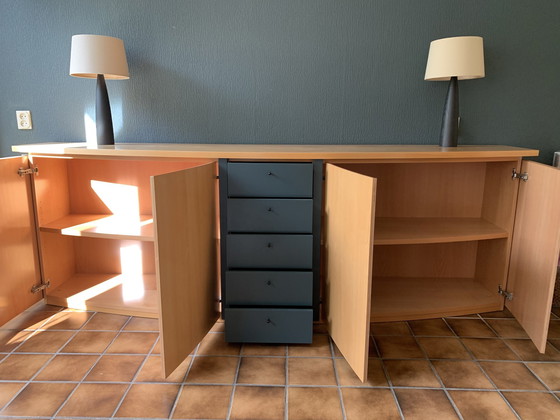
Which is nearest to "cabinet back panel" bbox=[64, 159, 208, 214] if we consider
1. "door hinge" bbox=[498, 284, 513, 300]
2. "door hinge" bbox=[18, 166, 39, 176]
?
"door hinge" bbox=[18, 166, 39, 176]

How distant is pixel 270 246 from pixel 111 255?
3.71ft

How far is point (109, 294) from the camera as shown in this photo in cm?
221

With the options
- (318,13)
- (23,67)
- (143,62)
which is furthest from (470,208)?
(23,67)

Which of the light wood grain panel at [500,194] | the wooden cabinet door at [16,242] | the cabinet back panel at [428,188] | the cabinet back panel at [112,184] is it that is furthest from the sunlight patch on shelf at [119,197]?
the light wood grain panel at [500,194]

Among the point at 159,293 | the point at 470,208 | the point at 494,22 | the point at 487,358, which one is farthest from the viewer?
the point at 470,208

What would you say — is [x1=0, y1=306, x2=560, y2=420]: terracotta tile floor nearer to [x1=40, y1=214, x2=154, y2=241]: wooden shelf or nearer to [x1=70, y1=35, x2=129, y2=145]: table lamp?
[x1=40, y1=214, x2=154, y2=241]: wooden shelf

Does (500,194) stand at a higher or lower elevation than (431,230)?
higher

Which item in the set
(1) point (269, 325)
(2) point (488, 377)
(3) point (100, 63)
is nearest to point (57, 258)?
(3) point (100, 63)

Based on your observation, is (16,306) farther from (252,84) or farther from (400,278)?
(400,278)

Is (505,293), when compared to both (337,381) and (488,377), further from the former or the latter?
(337,381)

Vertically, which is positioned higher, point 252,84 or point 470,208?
point 252,84

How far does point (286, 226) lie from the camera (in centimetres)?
179

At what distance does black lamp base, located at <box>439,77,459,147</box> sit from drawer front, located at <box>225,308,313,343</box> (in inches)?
42.8

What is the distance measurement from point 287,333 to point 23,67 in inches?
77.7
